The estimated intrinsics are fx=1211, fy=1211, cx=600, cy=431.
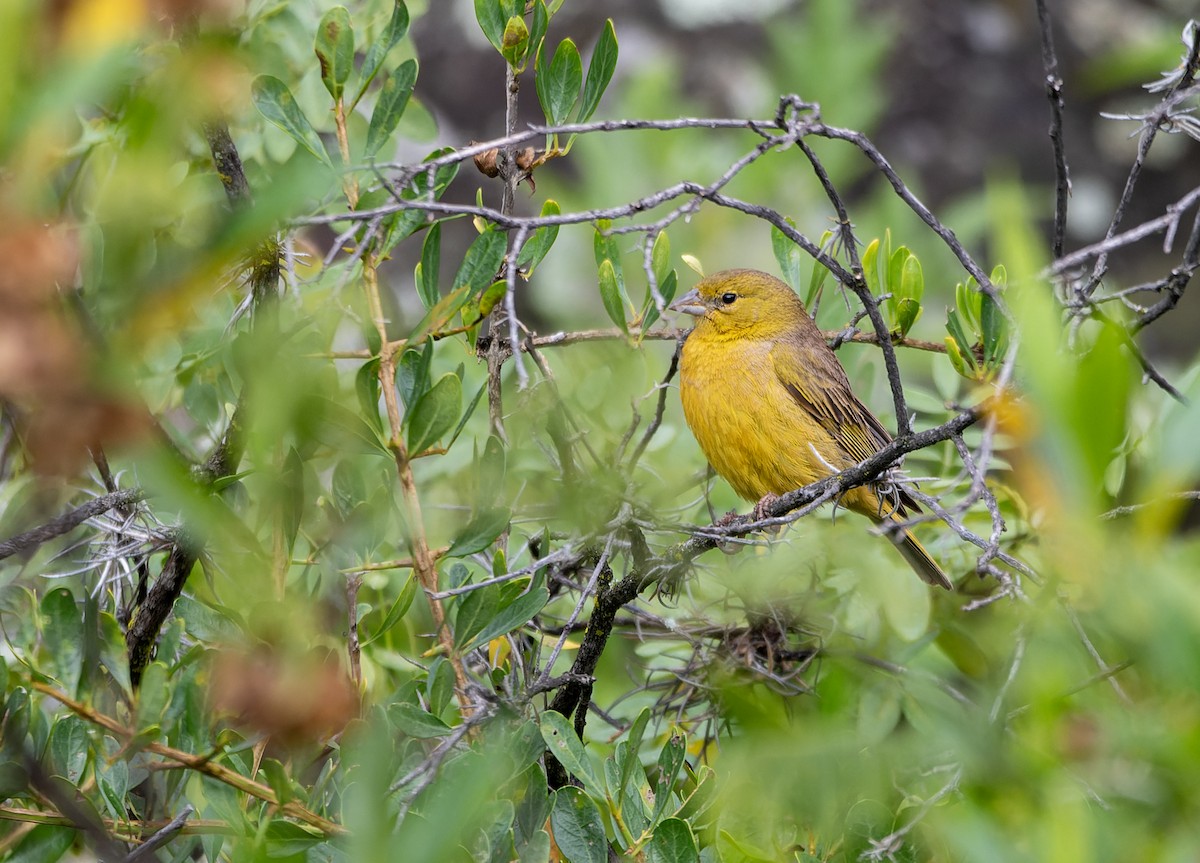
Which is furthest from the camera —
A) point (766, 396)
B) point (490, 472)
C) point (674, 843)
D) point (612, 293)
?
point (766, 396)

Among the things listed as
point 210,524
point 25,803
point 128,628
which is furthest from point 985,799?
point 128,628

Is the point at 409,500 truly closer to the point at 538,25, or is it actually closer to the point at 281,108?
the point at 281,108

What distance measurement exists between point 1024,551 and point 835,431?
1.34 m

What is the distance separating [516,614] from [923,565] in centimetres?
166

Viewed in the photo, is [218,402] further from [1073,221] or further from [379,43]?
[1073,221]

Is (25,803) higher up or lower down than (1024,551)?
higher up

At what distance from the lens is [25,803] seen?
1.83 meters

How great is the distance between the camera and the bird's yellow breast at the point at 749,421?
387 centimetres

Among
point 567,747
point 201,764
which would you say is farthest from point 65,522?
point 567,747

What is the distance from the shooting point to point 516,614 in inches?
77.6

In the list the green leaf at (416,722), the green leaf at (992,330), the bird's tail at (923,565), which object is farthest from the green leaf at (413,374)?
the bird's tail at (923,565)

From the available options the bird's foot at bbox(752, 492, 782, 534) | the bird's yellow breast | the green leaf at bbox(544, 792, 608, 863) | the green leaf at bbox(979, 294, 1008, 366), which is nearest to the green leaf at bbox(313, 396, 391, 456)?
the green leaf at bbox(544, 792, 608, 863)

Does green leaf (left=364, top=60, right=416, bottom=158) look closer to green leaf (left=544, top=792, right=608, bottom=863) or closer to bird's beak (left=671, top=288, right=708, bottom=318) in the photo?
green leaf (left=544, top=792, right=608, bottom=863)

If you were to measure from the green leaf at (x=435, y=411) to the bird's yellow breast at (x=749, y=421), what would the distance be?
1.77 m
